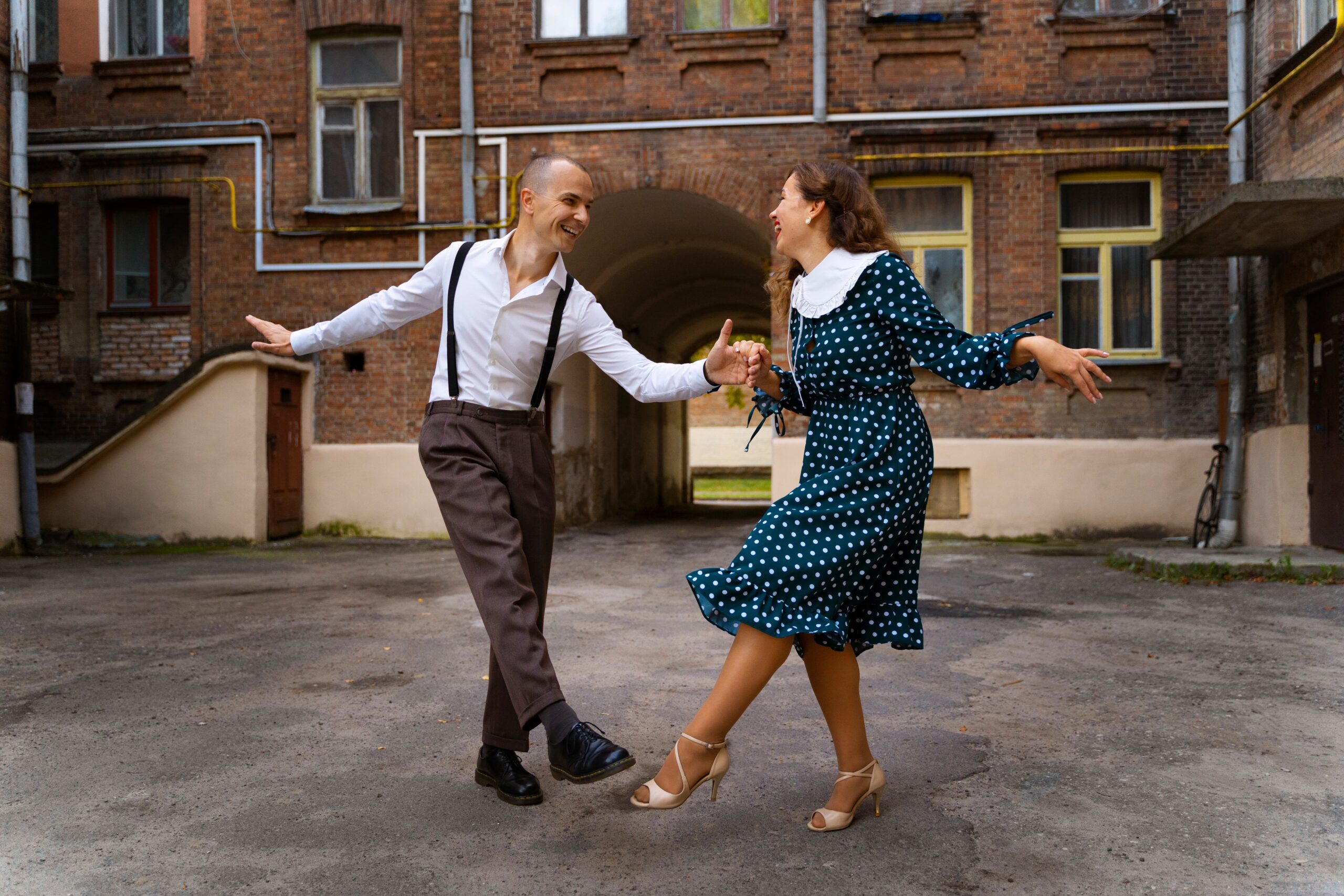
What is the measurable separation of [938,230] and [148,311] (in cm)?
→ 1024

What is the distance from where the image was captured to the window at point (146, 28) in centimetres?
1450

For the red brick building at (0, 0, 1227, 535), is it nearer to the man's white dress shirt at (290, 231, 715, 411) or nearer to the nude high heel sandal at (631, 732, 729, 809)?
the man's white dress shirt at (290, 231, 715, 411)

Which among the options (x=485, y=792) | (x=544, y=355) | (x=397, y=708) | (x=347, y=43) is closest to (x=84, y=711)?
(x=397, y=708)

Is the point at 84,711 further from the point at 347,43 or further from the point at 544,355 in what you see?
the point at 347,43

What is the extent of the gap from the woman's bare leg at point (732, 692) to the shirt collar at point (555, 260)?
1280 mm

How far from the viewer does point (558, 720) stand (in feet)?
10.2

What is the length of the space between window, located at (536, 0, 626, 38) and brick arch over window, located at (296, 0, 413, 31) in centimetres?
171

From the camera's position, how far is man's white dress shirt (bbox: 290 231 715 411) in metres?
3.46

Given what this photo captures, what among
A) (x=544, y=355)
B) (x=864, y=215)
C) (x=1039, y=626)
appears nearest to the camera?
(x=864, y=215)

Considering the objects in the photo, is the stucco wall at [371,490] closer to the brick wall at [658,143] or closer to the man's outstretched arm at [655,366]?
the brick wall at [658,143]

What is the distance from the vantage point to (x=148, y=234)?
14.9 m

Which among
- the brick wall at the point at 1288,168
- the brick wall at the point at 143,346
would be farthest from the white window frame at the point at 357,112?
the brick wall at the point at 1288,168

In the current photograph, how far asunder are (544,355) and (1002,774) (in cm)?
210

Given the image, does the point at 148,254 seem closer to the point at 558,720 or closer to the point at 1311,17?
the point at 558,720
